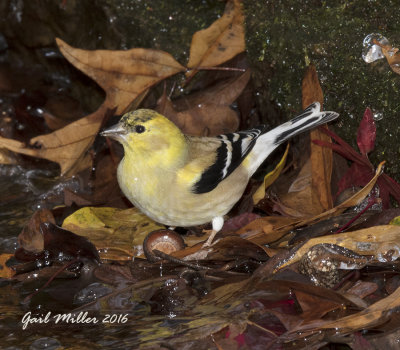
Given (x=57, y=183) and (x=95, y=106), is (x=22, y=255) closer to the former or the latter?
(x=57, y=183)

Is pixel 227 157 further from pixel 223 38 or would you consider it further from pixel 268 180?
pixel 223 38

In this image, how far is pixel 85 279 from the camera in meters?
3.91

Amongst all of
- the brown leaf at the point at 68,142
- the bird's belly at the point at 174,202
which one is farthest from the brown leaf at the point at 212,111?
the bird's belly at the point at 174,202

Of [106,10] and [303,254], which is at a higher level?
[106,10]

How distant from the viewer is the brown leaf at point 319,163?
4223 mm

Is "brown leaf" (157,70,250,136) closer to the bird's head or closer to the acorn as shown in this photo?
the bird's head

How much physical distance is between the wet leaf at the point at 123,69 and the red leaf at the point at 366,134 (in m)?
1.80

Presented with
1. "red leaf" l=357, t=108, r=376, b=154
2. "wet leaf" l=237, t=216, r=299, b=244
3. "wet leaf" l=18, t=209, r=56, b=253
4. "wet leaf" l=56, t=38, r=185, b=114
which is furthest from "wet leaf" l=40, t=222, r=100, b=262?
"red leaf" l=357, t=108, r=376, b=154

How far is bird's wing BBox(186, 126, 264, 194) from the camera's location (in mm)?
4223

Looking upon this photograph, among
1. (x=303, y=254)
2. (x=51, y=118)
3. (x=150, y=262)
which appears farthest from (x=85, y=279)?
(x=51, y=118)

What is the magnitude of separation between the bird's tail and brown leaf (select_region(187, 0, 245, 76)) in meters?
0.89

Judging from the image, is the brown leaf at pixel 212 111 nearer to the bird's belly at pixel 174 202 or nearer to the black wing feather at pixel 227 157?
the black wing feather at pixel 227 157

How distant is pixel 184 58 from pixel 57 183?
4.58 ft

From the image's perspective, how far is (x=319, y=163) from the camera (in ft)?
14.0
